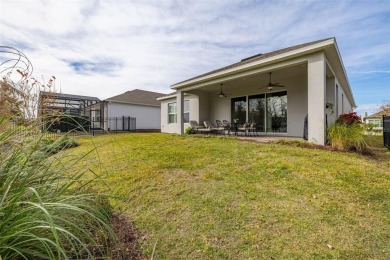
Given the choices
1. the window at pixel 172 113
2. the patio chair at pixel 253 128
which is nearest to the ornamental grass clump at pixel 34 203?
the patio chair at pixel 253 128

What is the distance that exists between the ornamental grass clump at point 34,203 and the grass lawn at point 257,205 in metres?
0.49

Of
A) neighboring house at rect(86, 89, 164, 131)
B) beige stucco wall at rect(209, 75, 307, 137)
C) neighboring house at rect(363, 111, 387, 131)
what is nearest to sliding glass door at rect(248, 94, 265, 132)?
beige stucco wall at rect(209, 75, 307, 137)

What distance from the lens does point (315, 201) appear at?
3.14 metres

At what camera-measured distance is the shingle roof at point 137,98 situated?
23078 millimetres

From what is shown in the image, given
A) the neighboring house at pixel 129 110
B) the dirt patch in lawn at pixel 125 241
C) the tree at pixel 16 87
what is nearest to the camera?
the tree at pixel 16 87

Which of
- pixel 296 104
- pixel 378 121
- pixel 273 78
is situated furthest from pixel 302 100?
pixel 378 121

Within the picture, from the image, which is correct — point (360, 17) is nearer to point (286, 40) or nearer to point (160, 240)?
point (286, 40)

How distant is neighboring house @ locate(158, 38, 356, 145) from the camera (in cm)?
659

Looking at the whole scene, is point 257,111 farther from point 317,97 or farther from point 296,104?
point 317,97

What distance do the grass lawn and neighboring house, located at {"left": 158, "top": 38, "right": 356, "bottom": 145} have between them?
2.68 meters

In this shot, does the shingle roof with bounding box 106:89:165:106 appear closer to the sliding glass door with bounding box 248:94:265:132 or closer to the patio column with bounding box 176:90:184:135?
the patio column with bounding box 176:90:184:135

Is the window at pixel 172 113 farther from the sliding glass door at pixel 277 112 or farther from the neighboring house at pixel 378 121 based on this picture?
the neighboring house at pixel 378 121

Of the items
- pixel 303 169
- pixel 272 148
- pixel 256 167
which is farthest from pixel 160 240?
pixel 272 148

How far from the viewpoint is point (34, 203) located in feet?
3.61
